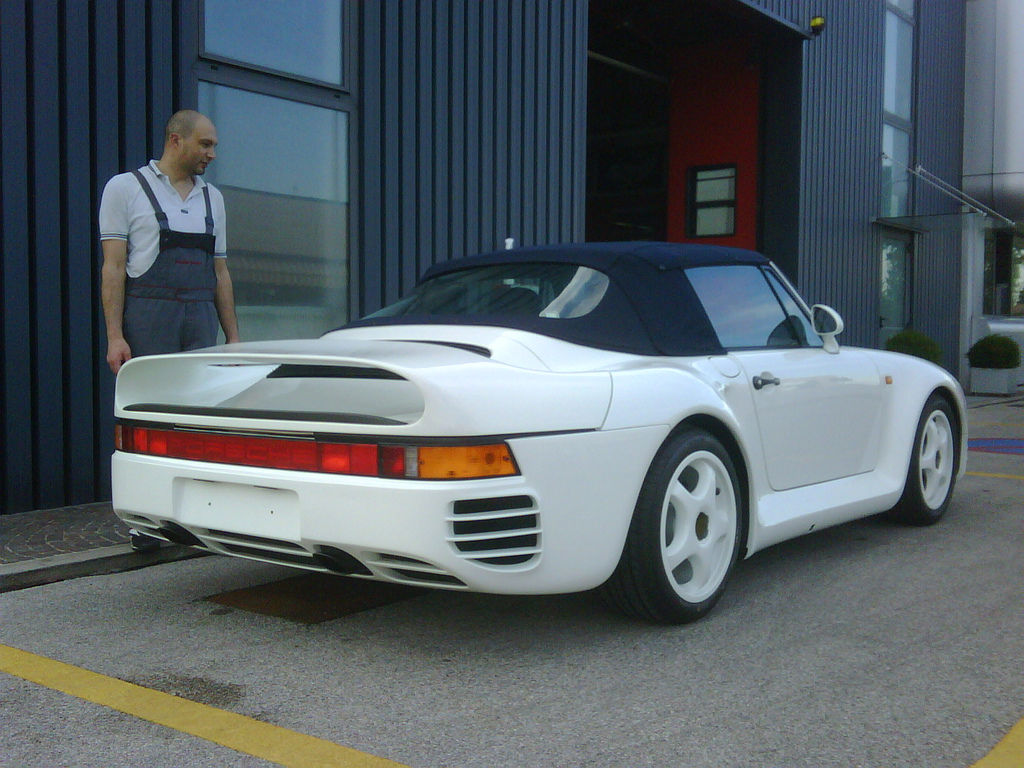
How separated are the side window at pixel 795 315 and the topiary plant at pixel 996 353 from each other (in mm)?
13517

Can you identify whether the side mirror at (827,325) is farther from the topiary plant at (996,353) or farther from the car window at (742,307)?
the topiary plant at (996,353)

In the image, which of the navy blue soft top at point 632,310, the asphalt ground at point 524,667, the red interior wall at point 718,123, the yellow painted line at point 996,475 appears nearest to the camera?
the asphalt ground at point 524,667

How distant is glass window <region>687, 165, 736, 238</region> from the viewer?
52.7ft

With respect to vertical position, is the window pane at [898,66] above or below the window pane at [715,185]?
above

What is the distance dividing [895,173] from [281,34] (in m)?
12.8

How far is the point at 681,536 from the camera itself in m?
3.47

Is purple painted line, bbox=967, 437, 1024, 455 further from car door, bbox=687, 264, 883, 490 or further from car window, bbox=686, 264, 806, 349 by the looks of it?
Result: car window, bbox=686, 264, 806, 349

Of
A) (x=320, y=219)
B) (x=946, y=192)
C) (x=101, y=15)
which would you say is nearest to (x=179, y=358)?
(x=101, y=15)

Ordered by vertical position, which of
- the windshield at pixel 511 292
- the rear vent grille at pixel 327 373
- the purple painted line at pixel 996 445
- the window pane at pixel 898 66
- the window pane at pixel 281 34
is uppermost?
the window pane at pixel 898 66

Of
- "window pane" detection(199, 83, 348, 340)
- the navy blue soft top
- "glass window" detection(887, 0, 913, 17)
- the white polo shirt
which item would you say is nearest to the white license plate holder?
the navy blue soft top

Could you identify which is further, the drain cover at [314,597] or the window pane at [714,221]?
the window pane at [714,221]

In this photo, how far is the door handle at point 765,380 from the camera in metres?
3.95

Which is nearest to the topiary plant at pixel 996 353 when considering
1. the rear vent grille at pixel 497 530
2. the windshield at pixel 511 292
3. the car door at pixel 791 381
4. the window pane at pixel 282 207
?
the window pane at pixel 282 207

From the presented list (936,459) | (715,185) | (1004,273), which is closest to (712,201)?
(715,185)
